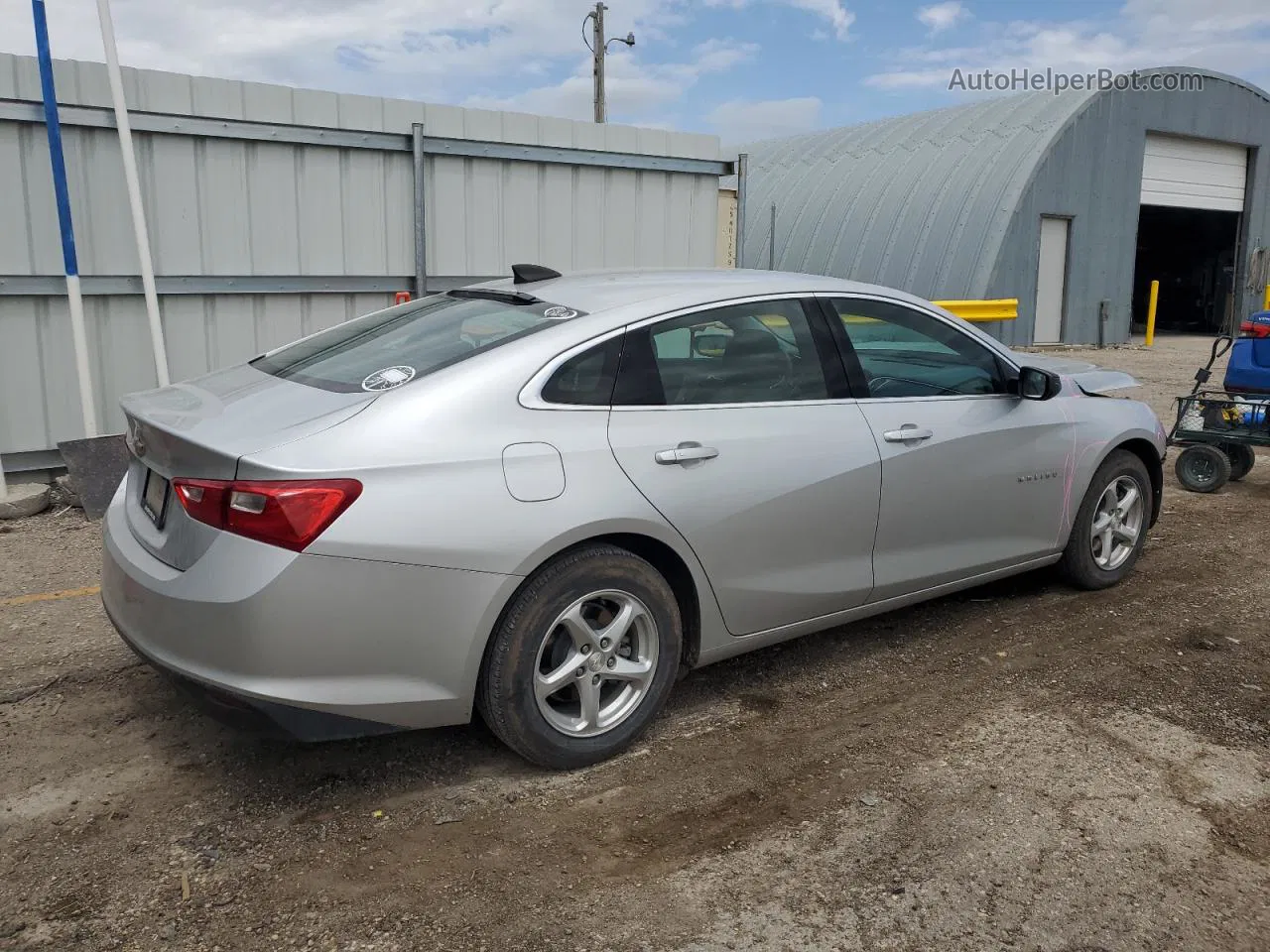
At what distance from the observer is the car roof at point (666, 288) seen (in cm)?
385

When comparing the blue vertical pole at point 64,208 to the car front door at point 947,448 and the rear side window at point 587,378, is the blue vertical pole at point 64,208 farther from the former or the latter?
the car front door at point 947,448

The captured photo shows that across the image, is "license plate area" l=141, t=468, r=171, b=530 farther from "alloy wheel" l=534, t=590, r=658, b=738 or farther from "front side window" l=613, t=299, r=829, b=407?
"front side window" l=613, t=299, r=829, b=407

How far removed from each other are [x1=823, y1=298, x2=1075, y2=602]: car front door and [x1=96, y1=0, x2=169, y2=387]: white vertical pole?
16.4 ft

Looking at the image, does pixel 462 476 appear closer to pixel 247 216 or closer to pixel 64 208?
pixel 64 208

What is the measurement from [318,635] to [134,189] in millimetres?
5312

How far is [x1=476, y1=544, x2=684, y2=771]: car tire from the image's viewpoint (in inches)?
129

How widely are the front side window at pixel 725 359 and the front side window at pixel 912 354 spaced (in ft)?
0.84

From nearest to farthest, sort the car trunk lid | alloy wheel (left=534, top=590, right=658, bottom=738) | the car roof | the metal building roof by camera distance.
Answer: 1. the car trunk lid
2. alloy wheel (left=534, top=590, right=658, bottom=738)
3. the car roof
4. the metal building roof

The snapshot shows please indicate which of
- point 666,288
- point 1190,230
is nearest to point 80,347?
point 666,288

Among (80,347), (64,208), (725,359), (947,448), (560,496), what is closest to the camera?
(560,496)

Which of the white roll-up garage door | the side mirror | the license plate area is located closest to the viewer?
the license plate area

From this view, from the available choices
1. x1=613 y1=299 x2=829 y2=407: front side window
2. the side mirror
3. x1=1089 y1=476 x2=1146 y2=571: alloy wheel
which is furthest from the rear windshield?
x1=1089 y1=476 x2=1146 y2=571: alloy wheel

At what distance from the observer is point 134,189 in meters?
7.09

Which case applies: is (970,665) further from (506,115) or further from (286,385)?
(506,115)
